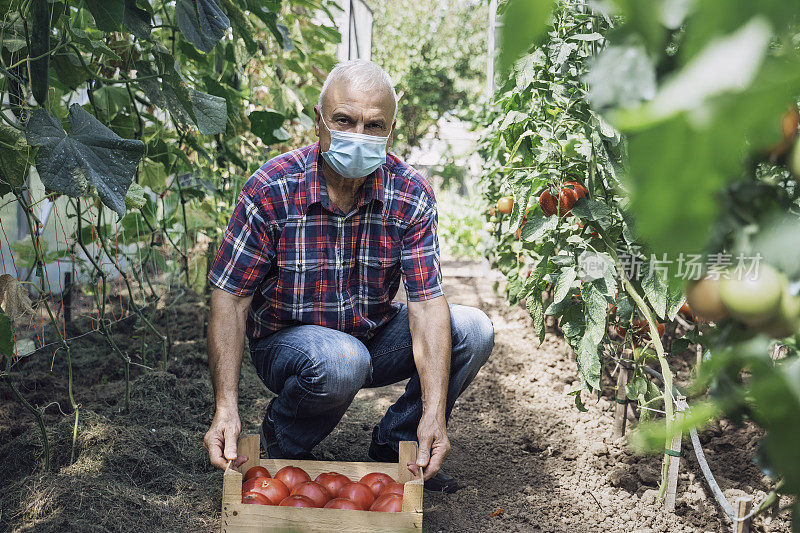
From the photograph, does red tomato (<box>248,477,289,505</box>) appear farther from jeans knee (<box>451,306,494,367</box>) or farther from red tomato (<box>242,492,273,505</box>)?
jeans knee (<box>451,306,494,367</box>)

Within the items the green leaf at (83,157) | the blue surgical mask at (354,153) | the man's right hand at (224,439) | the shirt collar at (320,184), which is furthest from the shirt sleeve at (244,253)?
the green leaf at (83,157)

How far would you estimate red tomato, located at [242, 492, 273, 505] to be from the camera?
1368mm

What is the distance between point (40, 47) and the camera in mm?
1498

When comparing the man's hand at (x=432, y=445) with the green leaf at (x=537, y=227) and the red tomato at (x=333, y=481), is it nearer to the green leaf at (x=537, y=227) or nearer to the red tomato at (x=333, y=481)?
the red tomato at (x=333, y=481)

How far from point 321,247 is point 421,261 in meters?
0.27

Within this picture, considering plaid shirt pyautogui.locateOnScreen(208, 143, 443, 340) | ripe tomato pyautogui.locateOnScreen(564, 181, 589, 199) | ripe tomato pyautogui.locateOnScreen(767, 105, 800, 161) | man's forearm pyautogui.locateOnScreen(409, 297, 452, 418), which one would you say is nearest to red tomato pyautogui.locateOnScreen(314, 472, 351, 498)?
man's forearm pyautogui.locateOnScreen(409, 297, 452, 418)

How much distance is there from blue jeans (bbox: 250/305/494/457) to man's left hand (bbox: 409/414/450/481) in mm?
234

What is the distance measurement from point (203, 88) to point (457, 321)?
4.19 feet

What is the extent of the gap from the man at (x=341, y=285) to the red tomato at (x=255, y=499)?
1.09ft

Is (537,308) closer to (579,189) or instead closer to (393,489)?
(579,189)

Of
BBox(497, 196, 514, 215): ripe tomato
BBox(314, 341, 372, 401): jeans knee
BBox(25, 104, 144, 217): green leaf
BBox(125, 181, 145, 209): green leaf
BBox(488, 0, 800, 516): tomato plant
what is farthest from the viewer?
BBox(497, 196, 514, 215): ripe tomato

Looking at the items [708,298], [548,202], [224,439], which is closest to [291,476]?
[224,439]

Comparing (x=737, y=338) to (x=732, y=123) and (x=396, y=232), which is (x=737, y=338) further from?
(x=396, y=232)

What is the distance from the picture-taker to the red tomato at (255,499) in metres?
1.37
